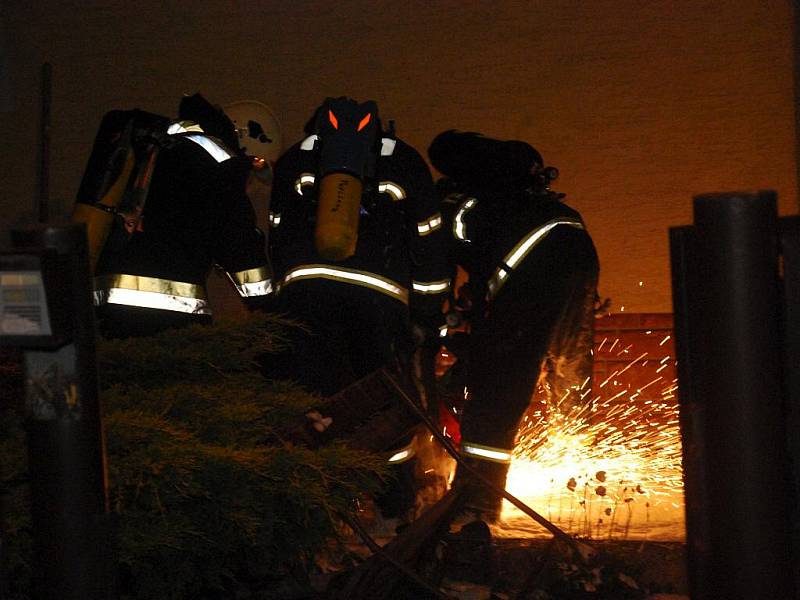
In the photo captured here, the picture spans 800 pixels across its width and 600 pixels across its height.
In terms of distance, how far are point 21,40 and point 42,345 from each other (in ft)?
20.0

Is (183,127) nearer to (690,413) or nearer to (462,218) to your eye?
(462,218)

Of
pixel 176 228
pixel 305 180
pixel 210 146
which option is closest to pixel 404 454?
pixel 305 180

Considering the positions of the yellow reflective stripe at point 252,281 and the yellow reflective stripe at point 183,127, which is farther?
the yellow reflective stripe at point 252,281

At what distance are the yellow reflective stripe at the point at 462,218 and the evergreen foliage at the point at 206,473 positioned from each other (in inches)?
94.2

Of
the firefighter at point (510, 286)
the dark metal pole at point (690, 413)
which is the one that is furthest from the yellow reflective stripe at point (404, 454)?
the dark metal pole at point (690, 413)

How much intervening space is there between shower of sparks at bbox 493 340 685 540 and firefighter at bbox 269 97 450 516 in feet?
2.26

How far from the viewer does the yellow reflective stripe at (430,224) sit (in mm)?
4902

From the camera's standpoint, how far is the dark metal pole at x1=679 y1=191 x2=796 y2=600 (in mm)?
1780

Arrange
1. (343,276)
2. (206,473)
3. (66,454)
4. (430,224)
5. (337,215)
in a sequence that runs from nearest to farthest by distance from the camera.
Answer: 1. (66,454)
2. (206,473)
3. (337,215)
4. (343,276)
5. (430,224)

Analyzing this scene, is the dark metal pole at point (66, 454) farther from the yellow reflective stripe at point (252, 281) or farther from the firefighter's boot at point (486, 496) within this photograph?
the yellow reflective stripe at point (252, 281)

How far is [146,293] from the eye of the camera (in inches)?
188

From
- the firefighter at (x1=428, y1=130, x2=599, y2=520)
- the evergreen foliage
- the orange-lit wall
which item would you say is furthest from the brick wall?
the evergreen foliage

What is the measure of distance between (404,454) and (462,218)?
A: 1.09 metres

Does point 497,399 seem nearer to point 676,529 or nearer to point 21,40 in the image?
point 676,529
